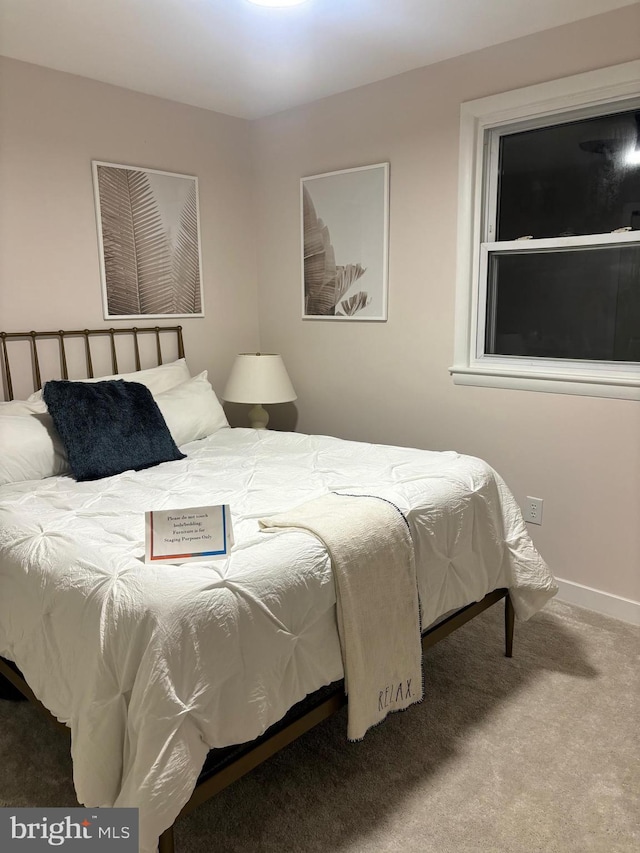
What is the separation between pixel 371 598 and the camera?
1.71 meters

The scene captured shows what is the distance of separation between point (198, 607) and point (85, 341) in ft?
6.84

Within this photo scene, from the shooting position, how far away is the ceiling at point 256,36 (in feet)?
7.52

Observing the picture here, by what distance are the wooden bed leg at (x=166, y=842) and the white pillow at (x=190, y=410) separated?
5.76 feet

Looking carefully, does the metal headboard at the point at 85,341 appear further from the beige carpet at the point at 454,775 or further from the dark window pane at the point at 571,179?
the dark window pane at the point at 571,179

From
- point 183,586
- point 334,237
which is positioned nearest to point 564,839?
point 183,586

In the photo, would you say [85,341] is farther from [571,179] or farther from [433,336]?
[571,179]

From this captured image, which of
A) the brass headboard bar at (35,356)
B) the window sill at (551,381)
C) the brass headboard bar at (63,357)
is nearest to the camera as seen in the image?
the window sill at (551,381)

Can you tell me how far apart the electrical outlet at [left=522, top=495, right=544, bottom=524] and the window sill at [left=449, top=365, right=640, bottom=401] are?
513mm

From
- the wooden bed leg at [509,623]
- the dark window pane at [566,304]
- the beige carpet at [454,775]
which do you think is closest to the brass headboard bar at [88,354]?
the beige carpet at [454,775]

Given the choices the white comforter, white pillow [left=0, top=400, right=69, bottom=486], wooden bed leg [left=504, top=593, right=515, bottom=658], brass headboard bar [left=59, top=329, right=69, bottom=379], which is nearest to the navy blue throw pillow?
A: white pillow [left=0, top=400, right=69, bottom=486]

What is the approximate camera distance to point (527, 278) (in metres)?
2.86

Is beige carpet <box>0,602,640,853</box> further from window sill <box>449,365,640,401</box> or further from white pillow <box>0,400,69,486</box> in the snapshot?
window sill <box>449,365,640,401</box>

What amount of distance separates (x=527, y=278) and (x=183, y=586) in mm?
2183

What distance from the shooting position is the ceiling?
7.52ft
